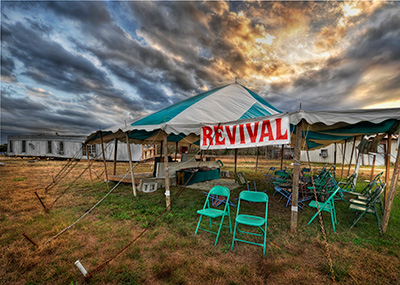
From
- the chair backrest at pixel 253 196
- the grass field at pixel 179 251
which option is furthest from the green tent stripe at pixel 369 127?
the chair backrest at pixel 253 196

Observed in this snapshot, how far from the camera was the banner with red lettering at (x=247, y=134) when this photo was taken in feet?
A: 12.0

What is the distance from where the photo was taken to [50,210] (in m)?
4.79

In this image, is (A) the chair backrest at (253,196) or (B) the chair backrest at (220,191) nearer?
(A) the chair backrest at (253,196)

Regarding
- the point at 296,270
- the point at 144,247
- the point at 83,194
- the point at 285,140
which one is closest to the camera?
the point at 296,270

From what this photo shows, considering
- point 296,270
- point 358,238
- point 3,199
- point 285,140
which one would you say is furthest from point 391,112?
point 3,199

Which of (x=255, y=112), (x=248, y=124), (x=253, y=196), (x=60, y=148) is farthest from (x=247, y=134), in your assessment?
(x=60, y=148)

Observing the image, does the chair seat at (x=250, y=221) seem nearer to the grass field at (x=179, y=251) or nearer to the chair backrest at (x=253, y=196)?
the chair backrest at (x=253, y=196)

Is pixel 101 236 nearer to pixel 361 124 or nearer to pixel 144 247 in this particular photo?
pixel 144 247

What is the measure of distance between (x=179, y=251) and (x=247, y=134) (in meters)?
2.76

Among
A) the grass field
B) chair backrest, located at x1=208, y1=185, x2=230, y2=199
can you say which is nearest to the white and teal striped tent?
chair backrest, located at x1=208, y1=185, x2=230, y2=199

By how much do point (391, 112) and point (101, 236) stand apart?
5.89 meters

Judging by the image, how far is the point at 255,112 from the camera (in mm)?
5945

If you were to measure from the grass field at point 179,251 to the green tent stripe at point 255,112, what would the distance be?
9.42ft

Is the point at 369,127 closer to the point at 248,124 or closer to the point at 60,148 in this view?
the point at 248,124
